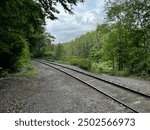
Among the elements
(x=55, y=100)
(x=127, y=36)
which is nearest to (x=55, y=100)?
(x=55, y=100)

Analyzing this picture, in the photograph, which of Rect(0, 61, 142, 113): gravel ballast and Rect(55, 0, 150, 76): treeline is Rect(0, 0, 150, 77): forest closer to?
Rect(55, 0, 150, 76): treeline

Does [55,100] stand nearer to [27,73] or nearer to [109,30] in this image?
[27,73]

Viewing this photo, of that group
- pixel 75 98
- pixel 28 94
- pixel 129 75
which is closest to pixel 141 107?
pixel 75 98

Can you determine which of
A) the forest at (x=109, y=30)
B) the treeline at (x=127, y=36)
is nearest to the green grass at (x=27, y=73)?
the forest at (x=109, y=30)

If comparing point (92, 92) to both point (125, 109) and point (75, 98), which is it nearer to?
point (75, 98)

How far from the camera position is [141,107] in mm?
10250

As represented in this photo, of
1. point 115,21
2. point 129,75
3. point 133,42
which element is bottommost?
point 129,75

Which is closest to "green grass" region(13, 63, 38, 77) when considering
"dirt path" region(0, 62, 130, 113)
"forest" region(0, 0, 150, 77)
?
"forest" region(0, 0, 150, 77)

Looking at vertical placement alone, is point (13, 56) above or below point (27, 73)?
above

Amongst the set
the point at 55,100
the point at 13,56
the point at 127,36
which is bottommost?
the point at 55,100

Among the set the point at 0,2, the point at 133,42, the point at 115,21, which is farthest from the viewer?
the point at 115,21

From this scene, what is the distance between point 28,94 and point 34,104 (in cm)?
255

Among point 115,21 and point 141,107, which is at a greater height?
point 115,21

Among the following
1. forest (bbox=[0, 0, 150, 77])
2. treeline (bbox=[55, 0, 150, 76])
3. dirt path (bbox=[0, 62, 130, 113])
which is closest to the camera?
dirt path (bbox=[0, 62, 130, 113])
